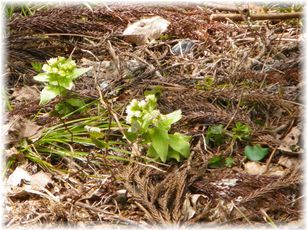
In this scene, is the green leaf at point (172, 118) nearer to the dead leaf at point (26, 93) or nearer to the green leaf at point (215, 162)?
the green leaf at point (215, 162)

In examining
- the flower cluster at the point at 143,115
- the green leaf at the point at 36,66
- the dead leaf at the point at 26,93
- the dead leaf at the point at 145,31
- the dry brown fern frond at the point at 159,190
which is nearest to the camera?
the dry brown fern frond at the point at 159,190

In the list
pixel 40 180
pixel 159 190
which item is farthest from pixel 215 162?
pixel 40 180

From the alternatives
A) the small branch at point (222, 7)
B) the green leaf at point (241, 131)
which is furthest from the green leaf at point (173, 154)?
the small branch at point (222, 7)

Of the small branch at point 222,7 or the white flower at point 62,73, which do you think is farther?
the small branch at point 222,7

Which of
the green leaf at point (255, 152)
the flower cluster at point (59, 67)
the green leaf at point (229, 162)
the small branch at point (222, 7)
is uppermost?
the flower cluster at point (59, 67)

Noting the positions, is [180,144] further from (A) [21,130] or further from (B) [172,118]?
(A) [21,130]

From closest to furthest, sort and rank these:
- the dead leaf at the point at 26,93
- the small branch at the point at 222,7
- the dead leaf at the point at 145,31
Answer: the dead leaf at the point at 26,93
the dead leaf at the point at 145,31
the small branch at the point at 222,7

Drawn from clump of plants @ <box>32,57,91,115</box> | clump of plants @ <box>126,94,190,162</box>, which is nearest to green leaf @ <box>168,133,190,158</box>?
clump of plants @ <box>126,94,190,162</box>

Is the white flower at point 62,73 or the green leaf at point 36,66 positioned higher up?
the white flower at point 62,73

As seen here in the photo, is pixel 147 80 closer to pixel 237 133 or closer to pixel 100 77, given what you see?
pixel 100 77
